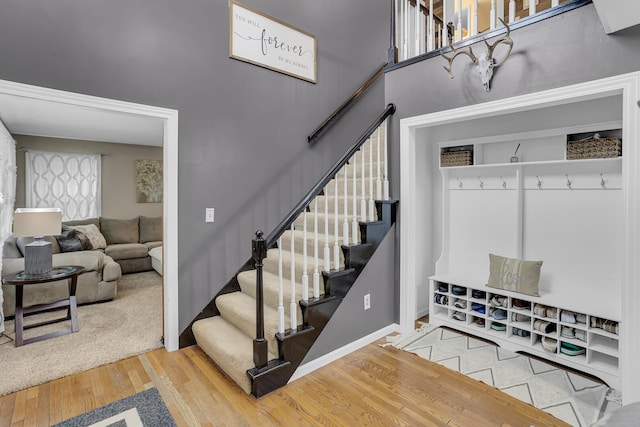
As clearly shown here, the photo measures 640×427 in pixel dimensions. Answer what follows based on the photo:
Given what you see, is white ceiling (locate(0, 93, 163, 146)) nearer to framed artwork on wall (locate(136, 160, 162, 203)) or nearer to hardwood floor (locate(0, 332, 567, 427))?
framed artwork on wall (locate(136, 160, 162, 203))

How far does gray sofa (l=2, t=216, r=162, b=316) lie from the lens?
3500 mm

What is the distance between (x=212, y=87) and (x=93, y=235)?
3.85 metres

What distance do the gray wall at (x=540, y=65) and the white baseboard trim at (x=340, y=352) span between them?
81.4 inches

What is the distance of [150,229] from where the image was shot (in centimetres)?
600

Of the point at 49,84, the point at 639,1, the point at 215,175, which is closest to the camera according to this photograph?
the point at 639,1

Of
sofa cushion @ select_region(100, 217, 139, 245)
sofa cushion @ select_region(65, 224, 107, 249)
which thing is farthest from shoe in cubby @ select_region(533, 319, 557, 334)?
sofa cushion @ select_region(100, 217, 139, 245)

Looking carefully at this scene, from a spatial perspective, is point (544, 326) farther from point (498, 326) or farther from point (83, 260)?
point (83, 260)

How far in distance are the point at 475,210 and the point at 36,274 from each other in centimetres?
432

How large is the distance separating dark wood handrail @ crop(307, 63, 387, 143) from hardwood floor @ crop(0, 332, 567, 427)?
2.31 metres

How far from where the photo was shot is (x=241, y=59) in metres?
2.97

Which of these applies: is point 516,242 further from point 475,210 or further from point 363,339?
point 363,339

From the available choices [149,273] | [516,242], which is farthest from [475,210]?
[149,273]

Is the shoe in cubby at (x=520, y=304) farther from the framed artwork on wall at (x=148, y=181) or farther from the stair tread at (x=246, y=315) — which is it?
the framed artwork on wall at (x=148, y=181)

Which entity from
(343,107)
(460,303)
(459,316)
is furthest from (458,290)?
(343,107)
